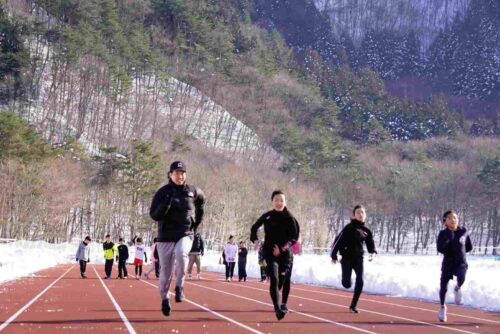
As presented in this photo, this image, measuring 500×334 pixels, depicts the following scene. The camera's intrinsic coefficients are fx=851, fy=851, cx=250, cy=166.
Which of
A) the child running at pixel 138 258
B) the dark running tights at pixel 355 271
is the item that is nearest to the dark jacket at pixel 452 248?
the dark running tights at pixel 355 271

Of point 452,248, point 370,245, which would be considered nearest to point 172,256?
point 370,245

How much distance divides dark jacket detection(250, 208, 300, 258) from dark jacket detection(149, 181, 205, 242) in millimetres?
1286

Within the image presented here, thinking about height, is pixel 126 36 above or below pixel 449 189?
above

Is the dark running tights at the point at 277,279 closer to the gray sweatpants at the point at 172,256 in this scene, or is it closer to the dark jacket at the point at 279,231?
the dark jacket at the point at 279,231

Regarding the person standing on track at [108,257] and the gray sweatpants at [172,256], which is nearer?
the gray sweatpants at [172,256]

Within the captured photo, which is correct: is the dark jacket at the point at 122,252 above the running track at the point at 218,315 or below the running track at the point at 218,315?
above

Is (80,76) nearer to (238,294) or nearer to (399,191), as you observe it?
(399,191)

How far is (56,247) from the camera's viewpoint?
66625mm

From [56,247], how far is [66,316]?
53635 mm

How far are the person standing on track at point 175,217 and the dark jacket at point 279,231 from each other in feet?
3.99

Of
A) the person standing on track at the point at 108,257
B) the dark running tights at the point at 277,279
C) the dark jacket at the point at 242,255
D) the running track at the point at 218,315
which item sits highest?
the dark jacket at the point at 242,255

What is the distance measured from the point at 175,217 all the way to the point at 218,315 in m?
3.77

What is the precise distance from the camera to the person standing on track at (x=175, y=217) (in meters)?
12.0

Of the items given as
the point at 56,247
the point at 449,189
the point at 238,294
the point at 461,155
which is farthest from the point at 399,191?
the point at 238,294
